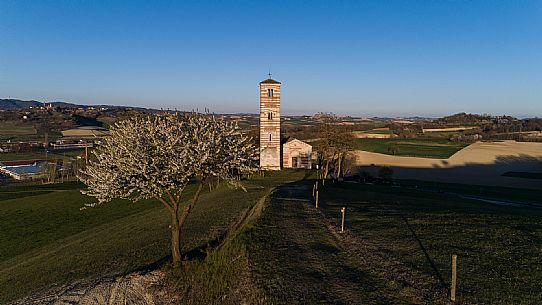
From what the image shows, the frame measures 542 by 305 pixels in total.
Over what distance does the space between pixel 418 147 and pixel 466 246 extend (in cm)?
9578

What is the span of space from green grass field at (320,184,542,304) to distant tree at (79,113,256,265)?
26.3 feet

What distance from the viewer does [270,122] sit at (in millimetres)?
58000

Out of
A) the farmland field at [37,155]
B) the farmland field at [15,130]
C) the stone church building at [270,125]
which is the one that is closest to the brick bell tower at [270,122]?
the stone church building at [270,125]

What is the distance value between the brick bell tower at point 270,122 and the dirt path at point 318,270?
39025 mm

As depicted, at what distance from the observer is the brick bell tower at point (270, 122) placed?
57594 mm

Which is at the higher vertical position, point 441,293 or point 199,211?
point 441,293

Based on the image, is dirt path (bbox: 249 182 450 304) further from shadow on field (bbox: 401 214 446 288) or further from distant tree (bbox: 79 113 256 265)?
distant tree (bbox: 79 113 256 265)

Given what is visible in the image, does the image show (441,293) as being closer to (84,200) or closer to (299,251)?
(299,251)

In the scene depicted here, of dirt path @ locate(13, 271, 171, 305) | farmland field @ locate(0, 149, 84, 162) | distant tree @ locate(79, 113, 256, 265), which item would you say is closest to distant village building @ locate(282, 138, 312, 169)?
distant tree @ locate(79, 113, 256, 265)

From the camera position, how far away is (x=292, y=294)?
1161cm

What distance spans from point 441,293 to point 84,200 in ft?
150

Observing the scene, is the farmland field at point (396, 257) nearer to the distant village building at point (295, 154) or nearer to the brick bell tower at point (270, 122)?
the brick bell tower at point (270, 122)

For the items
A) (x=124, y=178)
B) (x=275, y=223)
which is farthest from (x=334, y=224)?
(x=124, y=178)

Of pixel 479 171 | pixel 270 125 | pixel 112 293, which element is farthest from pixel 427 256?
pixel 479 171
